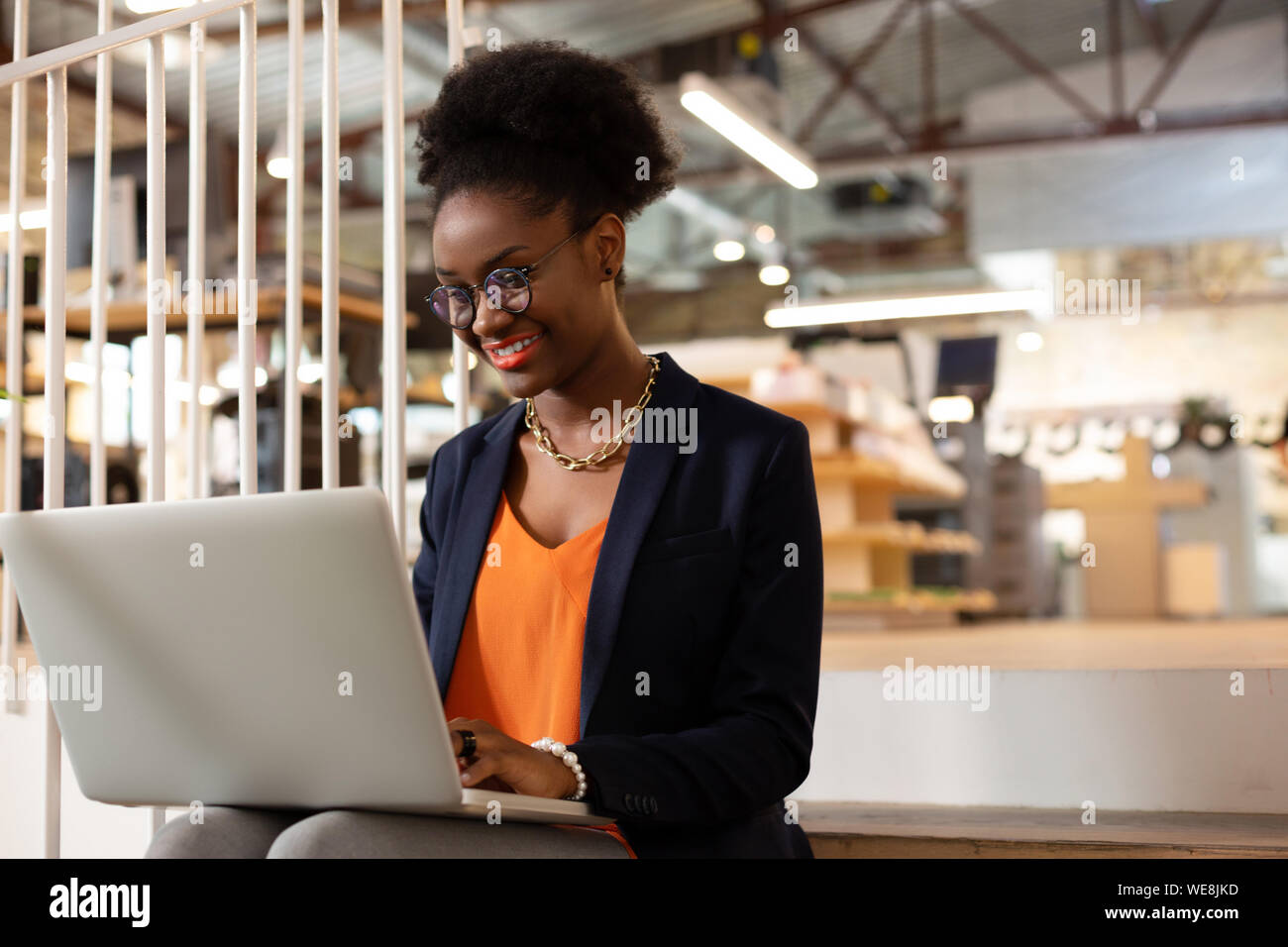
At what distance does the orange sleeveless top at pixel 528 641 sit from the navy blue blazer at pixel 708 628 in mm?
26

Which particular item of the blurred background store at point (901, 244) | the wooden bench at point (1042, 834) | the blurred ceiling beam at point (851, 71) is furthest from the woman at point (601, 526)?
the blurred ceiling beam at point (851, 71)

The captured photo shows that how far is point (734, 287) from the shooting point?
15180mm

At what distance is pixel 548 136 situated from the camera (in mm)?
1522

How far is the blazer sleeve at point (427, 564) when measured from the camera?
1697mm

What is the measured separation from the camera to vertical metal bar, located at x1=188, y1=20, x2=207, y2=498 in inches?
84.6

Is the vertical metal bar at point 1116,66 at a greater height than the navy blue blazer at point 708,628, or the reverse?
Result: the vertical metal bar at point 1116,66

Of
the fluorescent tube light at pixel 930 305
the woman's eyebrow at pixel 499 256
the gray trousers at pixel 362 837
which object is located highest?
the fluorescent tube light at pixel 930 305

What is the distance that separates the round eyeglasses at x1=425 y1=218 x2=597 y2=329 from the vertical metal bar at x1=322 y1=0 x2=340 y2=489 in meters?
0.66

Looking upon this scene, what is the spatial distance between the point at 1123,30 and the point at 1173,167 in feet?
4.66

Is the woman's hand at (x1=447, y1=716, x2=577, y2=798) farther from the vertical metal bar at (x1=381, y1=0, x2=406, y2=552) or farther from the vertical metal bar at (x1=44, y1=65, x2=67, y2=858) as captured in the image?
the vertical metal bar at (x1=44, y1=65, x2=67, y2=858)

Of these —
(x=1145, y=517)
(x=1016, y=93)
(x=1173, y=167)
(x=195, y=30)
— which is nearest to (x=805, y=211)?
(x=1016, y=93)

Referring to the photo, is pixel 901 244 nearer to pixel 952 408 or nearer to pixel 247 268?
pixel 952 408

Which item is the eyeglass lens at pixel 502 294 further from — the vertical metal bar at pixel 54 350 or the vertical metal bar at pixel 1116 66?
the vertical metal bar at pixel 1116 66

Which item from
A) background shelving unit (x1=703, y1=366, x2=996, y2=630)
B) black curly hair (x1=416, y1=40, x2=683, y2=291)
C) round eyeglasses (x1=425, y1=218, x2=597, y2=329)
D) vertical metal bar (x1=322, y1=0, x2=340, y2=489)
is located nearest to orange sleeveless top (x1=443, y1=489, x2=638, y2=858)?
round eyeglasses (x1=425, y1=218, x2=597, y2=329)
